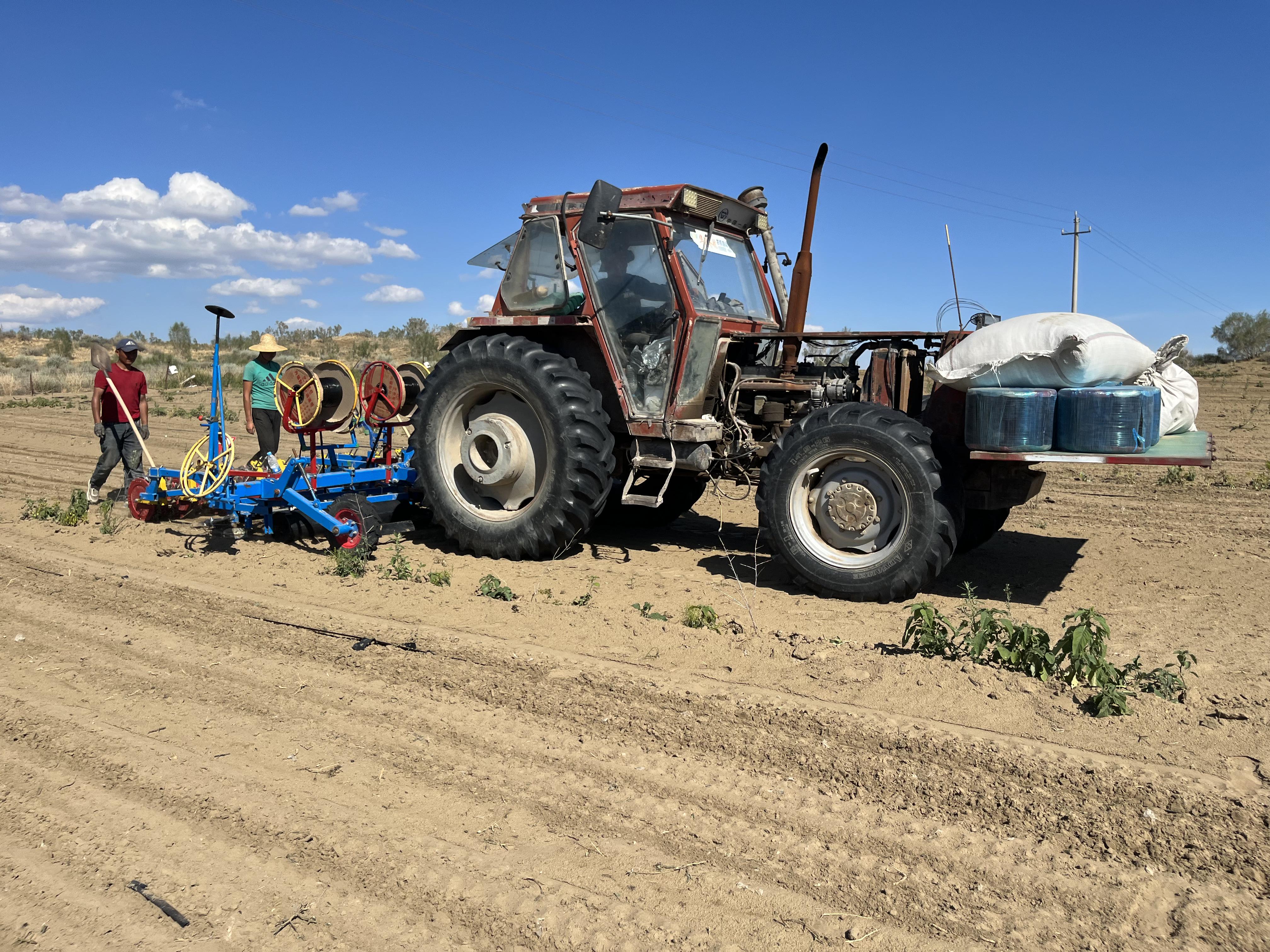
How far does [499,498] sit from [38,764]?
389 cm

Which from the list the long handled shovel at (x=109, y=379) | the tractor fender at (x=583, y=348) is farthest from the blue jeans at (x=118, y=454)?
the tractor fender at (x=583, y=348)

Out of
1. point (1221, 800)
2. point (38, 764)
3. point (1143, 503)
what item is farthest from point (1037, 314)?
point (38, 764)

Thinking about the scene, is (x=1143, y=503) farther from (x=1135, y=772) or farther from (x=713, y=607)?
(x=1135, y=772)

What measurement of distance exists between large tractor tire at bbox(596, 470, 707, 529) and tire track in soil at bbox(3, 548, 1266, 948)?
125 inches

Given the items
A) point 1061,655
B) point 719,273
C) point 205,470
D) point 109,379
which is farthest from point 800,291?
point 109,379

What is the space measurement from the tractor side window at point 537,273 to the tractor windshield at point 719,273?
93cm

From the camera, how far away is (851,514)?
5.66m

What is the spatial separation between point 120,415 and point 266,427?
1.26 m

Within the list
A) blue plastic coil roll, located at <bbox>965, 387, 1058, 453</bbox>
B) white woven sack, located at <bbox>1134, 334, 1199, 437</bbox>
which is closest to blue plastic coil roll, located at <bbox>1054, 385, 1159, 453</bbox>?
blue plastic coil roll, located at <bbox>965, 387, 1058, 453</bbox>

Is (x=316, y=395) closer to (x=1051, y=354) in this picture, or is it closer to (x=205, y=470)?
(x=205, y=470)

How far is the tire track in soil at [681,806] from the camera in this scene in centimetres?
267

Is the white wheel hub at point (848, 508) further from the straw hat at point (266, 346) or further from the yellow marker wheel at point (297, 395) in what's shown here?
the straw hat at point (266, 346)

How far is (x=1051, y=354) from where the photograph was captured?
5.03m

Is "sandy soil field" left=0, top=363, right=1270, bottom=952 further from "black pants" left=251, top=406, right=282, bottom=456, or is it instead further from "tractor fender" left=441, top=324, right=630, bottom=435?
"black pants" left=251, top=406, right=282, bottom=456
